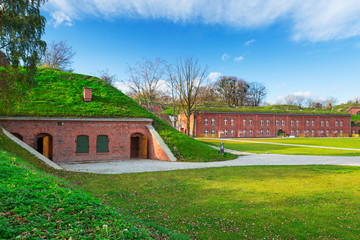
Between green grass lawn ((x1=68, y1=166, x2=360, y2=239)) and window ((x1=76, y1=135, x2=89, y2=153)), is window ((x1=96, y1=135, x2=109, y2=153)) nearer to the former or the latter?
window ((x1=76, y1=135, x2=89, y2=153))

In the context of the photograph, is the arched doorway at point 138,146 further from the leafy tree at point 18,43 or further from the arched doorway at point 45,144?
the leafy tree at point 18,43

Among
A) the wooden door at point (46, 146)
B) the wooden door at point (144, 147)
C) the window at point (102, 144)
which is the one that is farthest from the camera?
the wooden door at point (144, 147)

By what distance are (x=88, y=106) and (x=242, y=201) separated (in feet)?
52.0

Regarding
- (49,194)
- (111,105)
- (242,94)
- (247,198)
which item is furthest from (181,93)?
(242,94)

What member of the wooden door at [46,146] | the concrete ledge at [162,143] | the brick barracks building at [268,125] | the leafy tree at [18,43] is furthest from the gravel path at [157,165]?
the brick barracks building at [268,125]

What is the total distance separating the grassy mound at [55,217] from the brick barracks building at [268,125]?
46727mm

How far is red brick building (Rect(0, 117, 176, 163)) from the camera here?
16656 millimetres

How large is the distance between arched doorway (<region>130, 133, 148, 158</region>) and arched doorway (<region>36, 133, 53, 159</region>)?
20.9 ft

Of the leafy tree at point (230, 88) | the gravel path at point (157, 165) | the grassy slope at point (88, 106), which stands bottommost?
the gravel path at point (157, 165)

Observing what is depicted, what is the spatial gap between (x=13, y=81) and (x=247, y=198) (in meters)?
12.9

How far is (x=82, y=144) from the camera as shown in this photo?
1794 cm

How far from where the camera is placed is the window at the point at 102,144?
60.5 feet

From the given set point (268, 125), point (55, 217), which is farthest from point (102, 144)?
point (268, 125)

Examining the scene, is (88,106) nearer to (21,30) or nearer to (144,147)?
(144,147)
